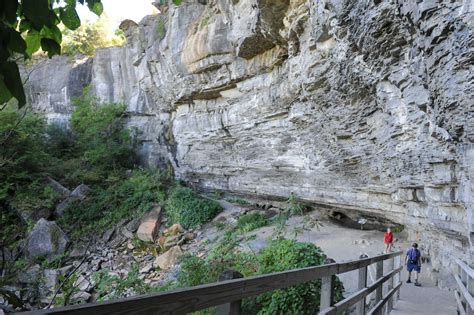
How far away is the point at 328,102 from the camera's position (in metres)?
10.6

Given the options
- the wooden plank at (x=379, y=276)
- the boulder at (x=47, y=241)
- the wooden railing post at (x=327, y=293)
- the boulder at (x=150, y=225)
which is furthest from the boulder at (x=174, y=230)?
the wooden railing post at (x=327, y=293)

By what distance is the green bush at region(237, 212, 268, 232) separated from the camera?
51.7 ft

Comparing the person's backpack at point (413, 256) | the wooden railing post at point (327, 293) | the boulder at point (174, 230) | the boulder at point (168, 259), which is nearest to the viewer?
the wooden railing post at point (327, 293)

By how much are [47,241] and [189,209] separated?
6696 millimetres

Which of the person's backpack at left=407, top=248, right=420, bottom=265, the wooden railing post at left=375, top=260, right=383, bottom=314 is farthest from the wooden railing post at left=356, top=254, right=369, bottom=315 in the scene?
the person's backpack at left=407, top=248, right=420, bottom=265

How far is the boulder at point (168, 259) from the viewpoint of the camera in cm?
1340

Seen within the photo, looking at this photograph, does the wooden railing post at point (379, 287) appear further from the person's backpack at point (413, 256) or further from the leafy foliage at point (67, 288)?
the person's backpack at point (413, 256)

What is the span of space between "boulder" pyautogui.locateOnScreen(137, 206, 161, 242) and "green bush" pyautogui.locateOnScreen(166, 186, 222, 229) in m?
0.71

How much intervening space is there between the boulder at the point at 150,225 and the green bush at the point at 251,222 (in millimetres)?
4187

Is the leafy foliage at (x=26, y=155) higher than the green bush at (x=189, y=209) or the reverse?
higher

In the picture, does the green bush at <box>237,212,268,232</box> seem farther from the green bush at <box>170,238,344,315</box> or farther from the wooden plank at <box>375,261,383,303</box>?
the wooden plank at <box>375,261,383,303</box>

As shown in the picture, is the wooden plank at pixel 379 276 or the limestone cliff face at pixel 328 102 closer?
the wooden plank at pixel 379 276

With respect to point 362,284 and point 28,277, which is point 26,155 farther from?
point 362,284

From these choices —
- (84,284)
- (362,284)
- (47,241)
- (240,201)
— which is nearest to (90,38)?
(47,241)
